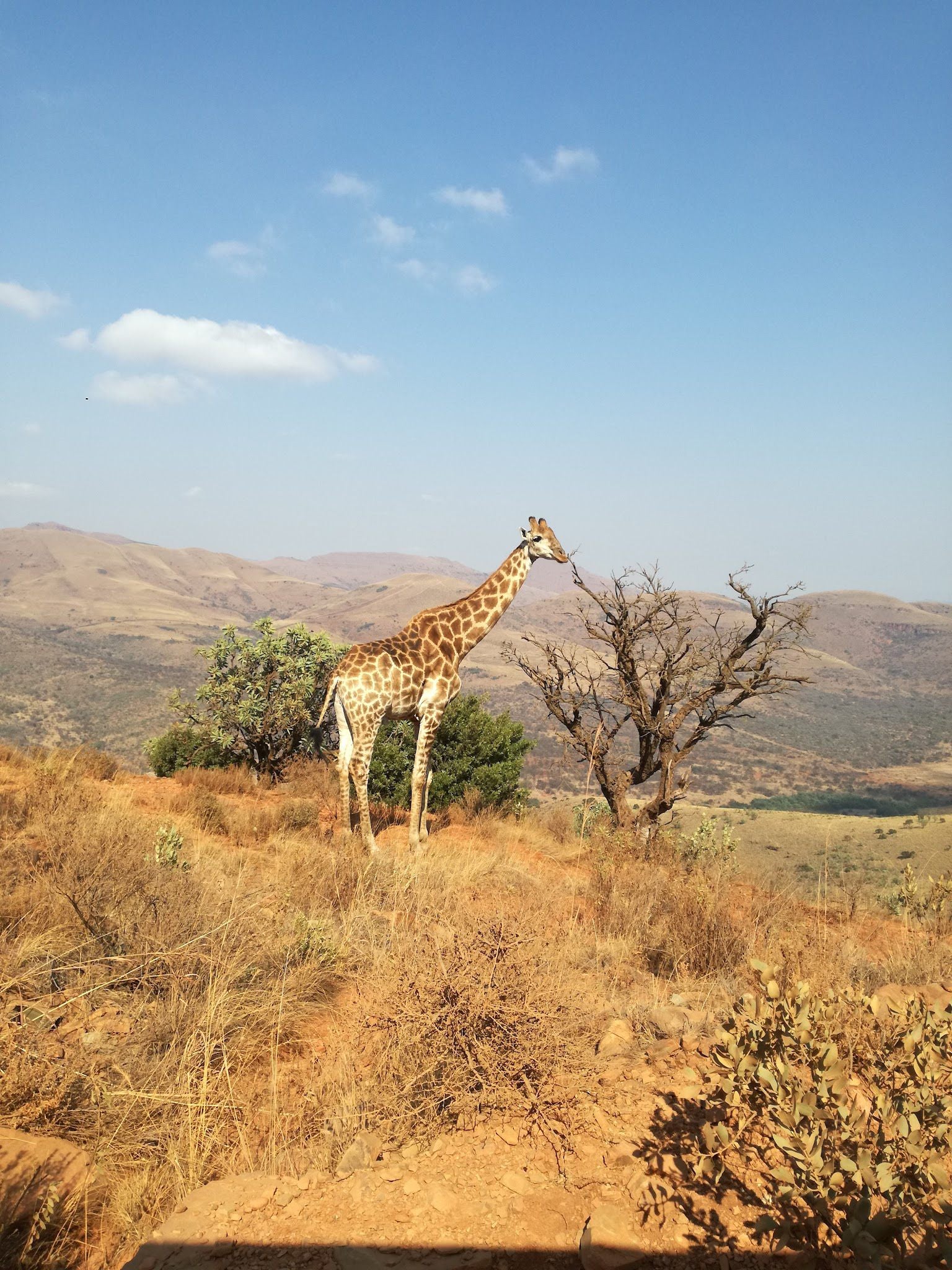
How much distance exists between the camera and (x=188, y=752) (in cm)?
1472

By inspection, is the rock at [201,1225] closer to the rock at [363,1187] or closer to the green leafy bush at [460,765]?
the rock at [363,1187]

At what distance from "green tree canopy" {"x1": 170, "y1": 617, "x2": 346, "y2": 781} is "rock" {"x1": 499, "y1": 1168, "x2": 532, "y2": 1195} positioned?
38.5 feet

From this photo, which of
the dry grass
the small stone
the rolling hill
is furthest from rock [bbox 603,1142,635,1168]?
the rolling hill

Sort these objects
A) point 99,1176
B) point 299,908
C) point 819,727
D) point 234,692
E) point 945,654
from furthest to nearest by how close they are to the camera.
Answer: point 945,654 → point 819,727 → point 234,692 → point 299,908 → point 99,1176

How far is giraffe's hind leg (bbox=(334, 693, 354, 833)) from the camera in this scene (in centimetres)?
879

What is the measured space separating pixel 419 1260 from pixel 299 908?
3736 millimetres

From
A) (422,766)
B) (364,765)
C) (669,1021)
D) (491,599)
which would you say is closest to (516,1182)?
(669,1021)

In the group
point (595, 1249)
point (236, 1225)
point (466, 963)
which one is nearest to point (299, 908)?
point (466, 963)

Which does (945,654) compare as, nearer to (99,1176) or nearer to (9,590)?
(99,1176)

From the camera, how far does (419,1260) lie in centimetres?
280

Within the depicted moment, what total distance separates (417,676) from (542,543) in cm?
265

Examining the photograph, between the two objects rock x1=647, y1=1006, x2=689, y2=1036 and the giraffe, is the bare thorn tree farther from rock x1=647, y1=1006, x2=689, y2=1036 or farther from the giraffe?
rock x1=647, y1=1006, x2=689, y2=1036

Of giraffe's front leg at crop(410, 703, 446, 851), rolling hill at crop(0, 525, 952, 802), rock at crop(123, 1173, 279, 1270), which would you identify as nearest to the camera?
rock at crop(123, 1173, 279, 1270)

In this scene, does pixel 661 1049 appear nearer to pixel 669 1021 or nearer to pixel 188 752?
pixel 669 1021
